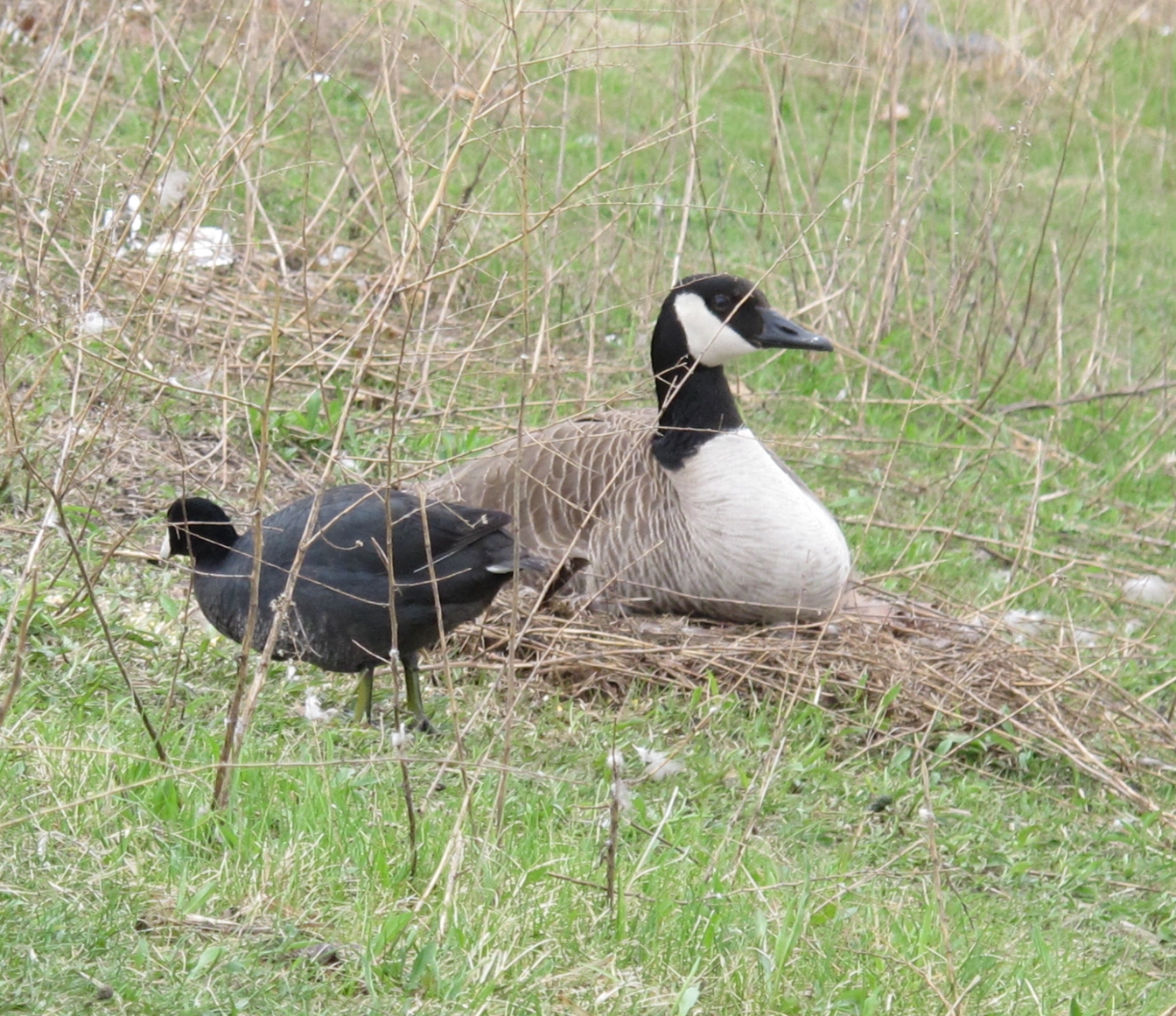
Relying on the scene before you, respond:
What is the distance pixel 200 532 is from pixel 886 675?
2286mm

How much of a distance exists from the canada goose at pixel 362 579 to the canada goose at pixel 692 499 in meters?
1.04

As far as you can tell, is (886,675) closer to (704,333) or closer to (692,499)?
(692,499)

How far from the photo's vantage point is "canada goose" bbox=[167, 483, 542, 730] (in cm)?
415

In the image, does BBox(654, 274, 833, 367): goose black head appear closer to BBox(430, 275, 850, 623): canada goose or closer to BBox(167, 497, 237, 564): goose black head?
BBox(430, 275, 850, 623): canada goose

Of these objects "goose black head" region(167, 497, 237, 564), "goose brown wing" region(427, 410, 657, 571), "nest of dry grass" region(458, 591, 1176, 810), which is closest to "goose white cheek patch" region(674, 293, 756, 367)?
"goose brown wing" region(427, 410, 657, 571)

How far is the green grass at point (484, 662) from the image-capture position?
2891 mm

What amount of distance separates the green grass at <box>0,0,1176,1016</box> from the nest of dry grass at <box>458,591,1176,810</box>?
0.06 metres

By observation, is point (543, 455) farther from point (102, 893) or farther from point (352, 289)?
point (102, 893)

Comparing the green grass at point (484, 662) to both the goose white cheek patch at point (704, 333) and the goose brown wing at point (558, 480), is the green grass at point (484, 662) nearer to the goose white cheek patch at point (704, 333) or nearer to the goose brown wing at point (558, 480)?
the goose brown wing at point (558, 480)

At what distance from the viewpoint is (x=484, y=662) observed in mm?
4941

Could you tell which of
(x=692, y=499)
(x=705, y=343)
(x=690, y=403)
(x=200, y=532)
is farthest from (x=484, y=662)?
(x=705, y=343)

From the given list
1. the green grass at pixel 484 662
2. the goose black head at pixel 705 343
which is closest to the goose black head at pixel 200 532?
the green grass at pixel 484 662

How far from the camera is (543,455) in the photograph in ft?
19.2

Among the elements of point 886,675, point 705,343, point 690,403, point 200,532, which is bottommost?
point 886,675
